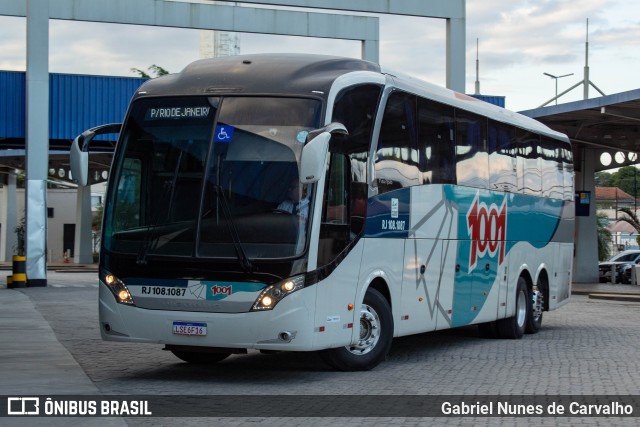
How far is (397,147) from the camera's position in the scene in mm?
14117

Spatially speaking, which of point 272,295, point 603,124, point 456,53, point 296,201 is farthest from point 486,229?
point 603,124

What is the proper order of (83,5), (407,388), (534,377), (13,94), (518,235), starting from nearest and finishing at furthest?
(407,388), (534,377), (518,235), (83,5), (13,94)

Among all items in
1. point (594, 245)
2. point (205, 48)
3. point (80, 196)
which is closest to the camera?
point (594, 245)

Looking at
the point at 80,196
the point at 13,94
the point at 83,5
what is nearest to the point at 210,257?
the point at 83,5

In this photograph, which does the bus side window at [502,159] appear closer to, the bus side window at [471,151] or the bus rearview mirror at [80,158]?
the bus side window at [471,151]

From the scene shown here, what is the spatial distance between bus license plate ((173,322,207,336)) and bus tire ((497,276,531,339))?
823 cm

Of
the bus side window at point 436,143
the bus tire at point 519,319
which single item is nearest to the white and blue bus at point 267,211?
the bus side window at point 436,143

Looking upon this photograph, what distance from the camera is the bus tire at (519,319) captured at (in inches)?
747

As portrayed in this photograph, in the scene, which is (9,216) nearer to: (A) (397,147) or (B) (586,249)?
(B) (586,249)

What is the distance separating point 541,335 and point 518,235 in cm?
192

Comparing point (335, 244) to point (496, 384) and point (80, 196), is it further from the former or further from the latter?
point (80, 196)

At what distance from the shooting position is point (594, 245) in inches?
1756

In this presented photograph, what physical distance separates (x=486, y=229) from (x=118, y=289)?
7.12 m

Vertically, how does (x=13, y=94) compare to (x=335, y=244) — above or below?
above
